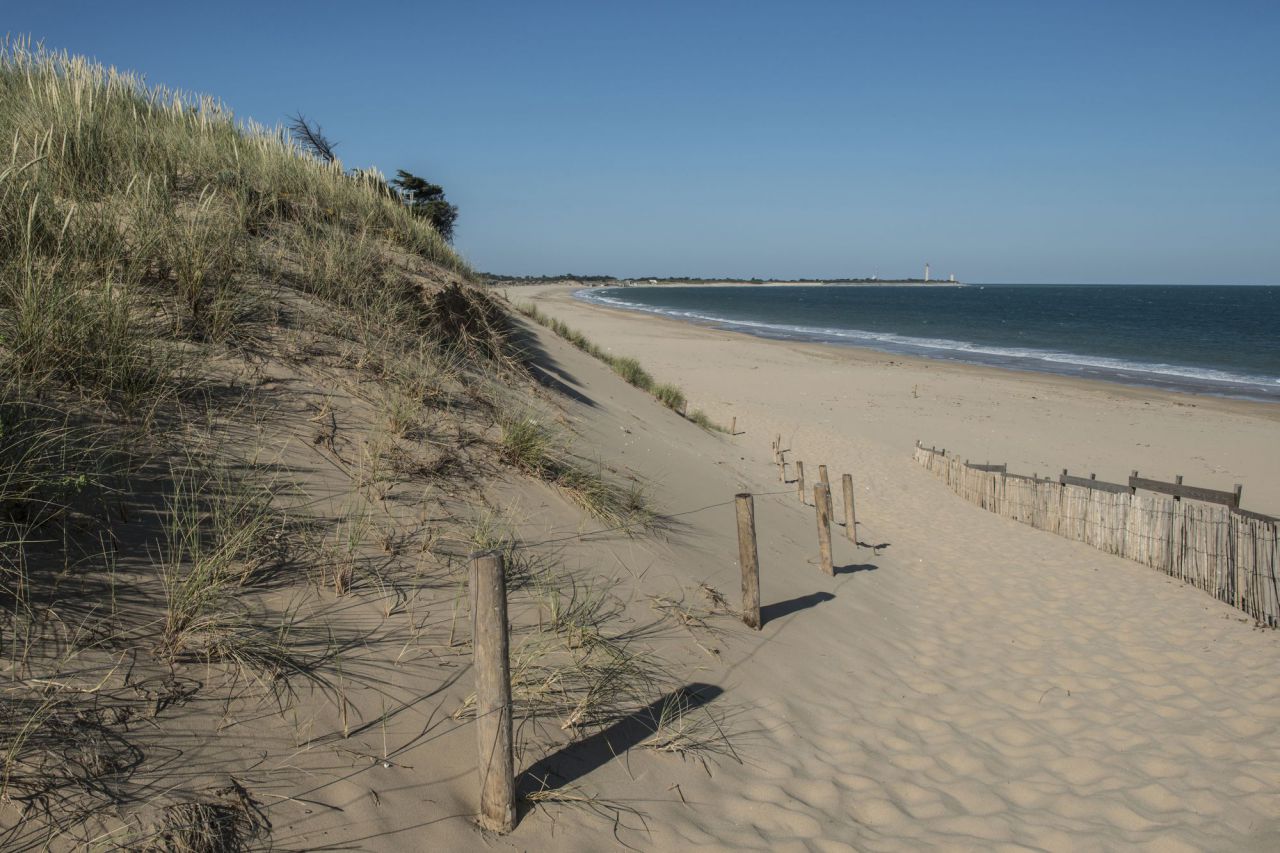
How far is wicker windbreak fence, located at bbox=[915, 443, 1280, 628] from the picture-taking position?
24.0 feet

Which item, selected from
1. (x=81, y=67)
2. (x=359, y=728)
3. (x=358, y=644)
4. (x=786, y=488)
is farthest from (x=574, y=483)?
(x=81, y=67)

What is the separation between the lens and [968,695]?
549 cm

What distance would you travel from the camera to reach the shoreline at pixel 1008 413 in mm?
16125

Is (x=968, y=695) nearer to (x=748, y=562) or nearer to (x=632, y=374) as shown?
(x=748, y=562)

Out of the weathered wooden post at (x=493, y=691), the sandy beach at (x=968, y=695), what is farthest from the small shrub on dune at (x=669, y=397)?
the weathered wooden post at (x=493, y=691)

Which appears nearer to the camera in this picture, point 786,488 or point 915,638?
point 915,638

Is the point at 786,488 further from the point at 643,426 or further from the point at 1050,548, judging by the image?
the point at 1050,548

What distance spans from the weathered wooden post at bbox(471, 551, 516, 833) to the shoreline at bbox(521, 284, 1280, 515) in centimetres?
1396

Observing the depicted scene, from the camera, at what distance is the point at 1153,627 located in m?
7.18

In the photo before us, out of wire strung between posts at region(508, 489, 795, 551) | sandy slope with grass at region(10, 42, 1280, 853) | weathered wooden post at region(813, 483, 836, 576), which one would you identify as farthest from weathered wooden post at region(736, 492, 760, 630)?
weathered wooden post at region(813, 483, 836, 576)

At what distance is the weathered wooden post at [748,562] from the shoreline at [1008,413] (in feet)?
36.6

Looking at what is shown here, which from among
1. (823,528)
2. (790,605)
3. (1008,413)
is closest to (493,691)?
(790,605)

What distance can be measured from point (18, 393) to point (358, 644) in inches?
83.6

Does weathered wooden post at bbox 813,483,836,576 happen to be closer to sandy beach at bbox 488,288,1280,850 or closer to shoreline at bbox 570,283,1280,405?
sandy beach at bbox 488,288,1280,850
